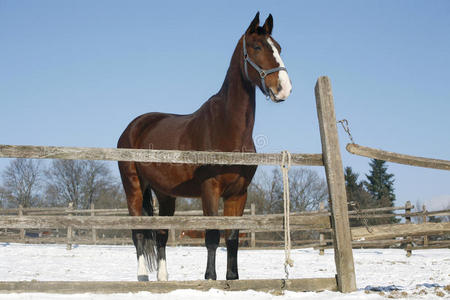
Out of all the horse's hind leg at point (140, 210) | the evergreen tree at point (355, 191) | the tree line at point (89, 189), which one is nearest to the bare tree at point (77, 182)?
the tree line at point (89, 189)

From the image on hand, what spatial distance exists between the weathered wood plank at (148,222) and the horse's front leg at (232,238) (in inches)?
22.3

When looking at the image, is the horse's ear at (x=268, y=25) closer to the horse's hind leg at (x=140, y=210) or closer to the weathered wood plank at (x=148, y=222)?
the weathered wood plank at (x=148, y=222)

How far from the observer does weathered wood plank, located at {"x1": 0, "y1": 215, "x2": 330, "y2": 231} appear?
135 inches

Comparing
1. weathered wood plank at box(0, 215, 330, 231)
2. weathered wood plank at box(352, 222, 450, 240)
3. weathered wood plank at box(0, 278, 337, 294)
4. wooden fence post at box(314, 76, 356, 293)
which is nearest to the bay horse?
wooden fence post at box(314, 76, 356, 293)

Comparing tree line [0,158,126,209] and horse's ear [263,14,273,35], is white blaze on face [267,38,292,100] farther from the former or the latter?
tree line [0,158,126,209]

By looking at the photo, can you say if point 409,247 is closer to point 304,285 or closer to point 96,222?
point 304,285

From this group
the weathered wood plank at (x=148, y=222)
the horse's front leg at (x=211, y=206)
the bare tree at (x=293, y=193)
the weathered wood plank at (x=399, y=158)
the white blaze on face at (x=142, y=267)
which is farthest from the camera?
the bare tree at (x=293, y=193)

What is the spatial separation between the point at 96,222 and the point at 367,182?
4065 centimetres

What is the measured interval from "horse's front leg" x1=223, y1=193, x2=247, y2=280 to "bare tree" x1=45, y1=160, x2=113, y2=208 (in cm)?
3528

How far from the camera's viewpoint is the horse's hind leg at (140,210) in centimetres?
523

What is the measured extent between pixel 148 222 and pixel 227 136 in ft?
4.11

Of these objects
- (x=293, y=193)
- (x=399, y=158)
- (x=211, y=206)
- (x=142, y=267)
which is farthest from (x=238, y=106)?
(x=293, y=193)

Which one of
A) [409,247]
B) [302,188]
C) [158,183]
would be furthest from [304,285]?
[302,188]

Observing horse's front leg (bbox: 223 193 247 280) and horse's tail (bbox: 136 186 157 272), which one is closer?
horse's front leg (bbox: 223 193 247 280)
